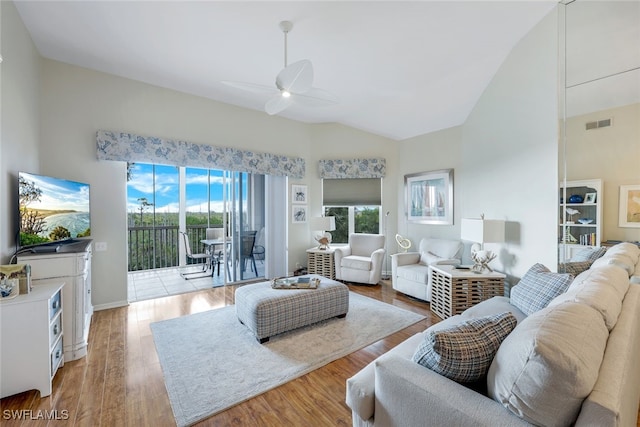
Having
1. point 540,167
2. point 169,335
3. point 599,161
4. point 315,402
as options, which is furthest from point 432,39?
point 169,335

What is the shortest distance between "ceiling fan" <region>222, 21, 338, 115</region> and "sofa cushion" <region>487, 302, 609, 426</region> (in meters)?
2.26

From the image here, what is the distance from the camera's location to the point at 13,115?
89.7 inches

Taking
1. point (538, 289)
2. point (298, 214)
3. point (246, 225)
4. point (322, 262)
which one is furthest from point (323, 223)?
point (538, 289)

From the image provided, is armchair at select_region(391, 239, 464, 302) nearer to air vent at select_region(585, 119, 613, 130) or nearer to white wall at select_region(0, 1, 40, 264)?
air vent at select_region(585, 119, 613, 130)

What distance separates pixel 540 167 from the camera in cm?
282

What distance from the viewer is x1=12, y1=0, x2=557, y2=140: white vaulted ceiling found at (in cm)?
242

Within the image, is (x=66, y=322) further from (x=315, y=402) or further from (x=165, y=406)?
(x=315, y=402)

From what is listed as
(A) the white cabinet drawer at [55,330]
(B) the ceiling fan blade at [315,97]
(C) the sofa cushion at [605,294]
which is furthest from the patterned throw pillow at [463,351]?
(A) the white cabinet drawer at [55,330]

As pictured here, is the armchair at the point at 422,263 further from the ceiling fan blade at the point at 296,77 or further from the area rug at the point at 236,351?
the ceiling fan blade at the point at 296,77

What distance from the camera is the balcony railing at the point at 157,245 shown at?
19.4 feet

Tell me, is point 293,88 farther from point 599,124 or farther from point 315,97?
point 599,124

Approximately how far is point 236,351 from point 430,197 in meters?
3.89

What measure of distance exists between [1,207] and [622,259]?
479 centimetres

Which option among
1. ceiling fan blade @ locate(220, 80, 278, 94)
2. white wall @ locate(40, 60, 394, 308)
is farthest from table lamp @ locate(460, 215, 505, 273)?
white wall @ locate(40, 60, 394, 308)
